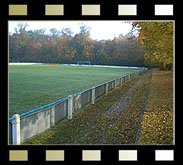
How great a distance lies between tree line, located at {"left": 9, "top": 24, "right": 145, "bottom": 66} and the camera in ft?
172

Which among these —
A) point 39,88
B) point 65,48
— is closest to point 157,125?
point 39,88

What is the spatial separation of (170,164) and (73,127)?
4.36 meters

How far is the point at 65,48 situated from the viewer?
5647 cm

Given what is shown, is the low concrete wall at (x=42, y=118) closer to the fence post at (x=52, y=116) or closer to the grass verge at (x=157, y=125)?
the fence post at (x=52, y=116)

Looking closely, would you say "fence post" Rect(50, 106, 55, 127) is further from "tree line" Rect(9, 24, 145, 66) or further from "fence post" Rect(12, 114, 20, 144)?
"tree line" Rect(9, 24, 145, 66)

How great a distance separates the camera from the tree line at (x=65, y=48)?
52375 millimetres

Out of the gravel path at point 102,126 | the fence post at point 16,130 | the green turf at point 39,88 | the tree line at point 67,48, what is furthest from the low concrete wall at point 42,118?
the tree line at point 67,48

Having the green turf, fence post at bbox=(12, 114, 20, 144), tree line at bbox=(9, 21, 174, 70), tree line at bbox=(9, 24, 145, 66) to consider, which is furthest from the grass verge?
tree line at bbox=(9, 24, 145, 66)

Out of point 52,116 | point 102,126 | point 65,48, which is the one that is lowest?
point 102,126

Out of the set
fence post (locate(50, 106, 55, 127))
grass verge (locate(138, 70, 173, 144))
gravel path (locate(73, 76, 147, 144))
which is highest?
fence post (locate(50, 106, 55, 127))

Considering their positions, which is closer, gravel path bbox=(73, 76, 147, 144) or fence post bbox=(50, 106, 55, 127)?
gravel path bbox=(73, 76, 147, 144)

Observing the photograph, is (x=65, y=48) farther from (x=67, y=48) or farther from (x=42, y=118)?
(x=42, y=118)
